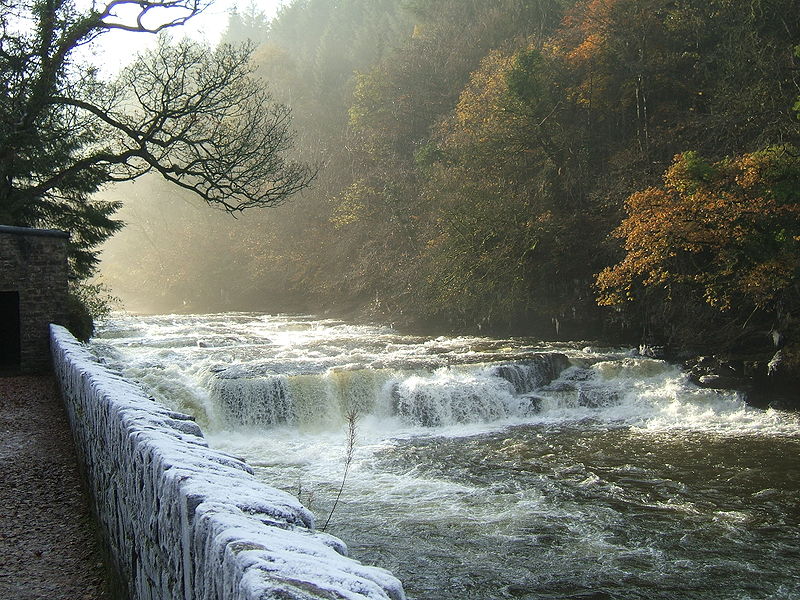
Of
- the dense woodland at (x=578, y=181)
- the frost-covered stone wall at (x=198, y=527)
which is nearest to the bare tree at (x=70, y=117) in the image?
the dense woodland at (x=578, y=181)

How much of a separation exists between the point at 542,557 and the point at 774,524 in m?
3.24

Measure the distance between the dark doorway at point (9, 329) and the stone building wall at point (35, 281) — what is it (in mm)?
2605

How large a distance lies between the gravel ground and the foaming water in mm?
3131

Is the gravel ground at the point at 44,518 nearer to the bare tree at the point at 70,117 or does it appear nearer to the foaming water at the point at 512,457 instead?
the foaming water at the point at 512,457

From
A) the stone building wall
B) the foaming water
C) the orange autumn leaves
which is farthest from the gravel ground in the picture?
the orange autumn leaves

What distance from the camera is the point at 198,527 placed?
248 cm

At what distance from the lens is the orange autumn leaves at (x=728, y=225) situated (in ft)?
57.5

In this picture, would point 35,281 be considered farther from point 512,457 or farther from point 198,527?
point 198,527

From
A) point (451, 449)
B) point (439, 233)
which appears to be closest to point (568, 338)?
point (439, 233)

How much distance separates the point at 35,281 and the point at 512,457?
9047 millimetres

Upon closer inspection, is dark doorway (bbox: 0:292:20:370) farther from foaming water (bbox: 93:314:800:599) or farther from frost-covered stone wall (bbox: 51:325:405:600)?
frost-covered stone wall (bbox: 51:325:405:600)

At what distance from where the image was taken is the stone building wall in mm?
13852

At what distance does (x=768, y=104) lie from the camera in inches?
786

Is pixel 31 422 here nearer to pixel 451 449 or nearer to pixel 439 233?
pixel 451 449
